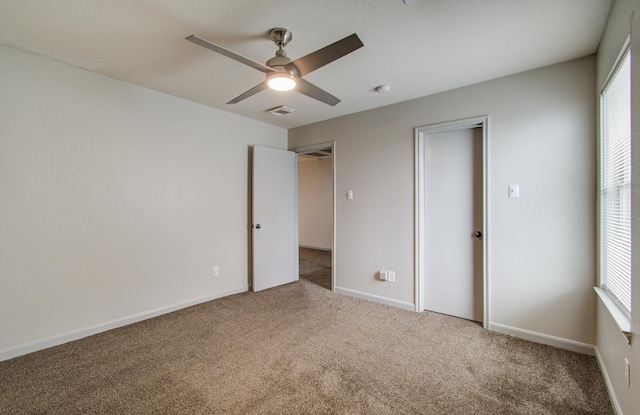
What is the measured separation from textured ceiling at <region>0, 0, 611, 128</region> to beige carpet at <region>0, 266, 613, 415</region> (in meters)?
2.49

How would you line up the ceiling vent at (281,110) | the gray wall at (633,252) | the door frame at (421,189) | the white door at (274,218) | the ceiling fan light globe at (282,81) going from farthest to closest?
1. the white door at (274,218)
2. the ceiling vent at (281,110)
3. the door frame at (421,189)
4. the ceiling fan light globe at (282,81)
5. the gray wall at (633,252)

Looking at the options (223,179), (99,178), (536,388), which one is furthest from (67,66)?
(536,388)

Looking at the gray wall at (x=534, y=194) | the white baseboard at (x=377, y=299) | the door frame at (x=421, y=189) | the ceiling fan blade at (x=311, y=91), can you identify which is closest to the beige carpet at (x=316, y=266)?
the white baseboard at (x=377, y=299)

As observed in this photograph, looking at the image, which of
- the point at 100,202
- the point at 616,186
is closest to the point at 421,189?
the point at 616,186

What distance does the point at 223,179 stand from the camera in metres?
3.86

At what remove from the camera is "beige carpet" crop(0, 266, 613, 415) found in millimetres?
1775

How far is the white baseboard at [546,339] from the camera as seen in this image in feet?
7.77

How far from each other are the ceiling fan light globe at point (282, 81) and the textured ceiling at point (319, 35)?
1.14ft

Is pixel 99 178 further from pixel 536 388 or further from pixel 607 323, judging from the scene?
pixel 607 323

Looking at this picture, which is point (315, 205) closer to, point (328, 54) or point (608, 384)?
A: point (328, 54)

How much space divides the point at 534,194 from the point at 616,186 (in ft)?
2.24

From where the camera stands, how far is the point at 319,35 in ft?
6.82

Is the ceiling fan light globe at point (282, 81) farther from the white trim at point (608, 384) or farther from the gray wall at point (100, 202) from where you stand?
the white trim at point (608, 384)

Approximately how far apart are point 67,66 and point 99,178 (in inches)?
40.3
